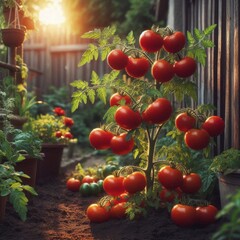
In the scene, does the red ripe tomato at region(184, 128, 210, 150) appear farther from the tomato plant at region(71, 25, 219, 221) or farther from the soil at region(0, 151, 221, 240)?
the soil at region(0, 151, 221, 240)

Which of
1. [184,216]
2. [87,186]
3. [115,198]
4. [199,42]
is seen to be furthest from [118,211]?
[87,186]

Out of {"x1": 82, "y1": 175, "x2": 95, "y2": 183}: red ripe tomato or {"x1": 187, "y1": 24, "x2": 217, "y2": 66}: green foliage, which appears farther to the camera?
{"x1": 82, "y1": 175, "x2": 95, "y2": 183}: red ripe tomato

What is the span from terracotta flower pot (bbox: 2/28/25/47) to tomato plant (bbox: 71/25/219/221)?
2108 mm

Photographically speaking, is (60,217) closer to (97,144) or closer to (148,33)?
(97,144)

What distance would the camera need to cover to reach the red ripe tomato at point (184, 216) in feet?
9.70

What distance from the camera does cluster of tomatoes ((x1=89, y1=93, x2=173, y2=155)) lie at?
315 cm

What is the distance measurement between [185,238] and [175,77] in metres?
1.22

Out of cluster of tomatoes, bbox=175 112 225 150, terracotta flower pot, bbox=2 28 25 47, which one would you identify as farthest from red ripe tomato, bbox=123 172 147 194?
terracotta flower pot, bbox=2 28 25 47

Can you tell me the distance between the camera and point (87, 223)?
11.9 feet

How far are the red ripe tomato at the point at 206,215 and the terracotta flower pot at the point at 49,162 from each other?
2965 mm

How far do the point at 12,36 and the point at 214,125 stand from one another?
2954 millimetres

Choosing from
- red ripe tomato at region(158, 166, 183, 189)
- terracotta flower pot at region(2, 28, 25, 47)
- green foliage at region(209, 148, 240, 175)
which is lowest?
red ripe tomato at region(158, 166, 183, 189)

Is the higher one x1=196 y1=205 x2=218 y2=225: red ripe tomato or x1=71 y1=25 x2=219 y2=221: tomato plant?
x1=71 y1=25 x2=219 y2=221: tomato plant

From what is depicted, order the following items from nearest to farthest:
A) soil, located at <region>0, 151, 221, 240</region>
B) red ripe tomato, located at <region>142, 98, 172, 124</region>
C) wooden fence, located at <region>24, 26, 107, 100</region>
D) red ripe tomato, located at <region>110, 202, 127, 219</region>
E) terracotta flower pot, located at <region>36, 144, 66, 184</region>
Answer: soil, located at <region>0, 151, 221, 240</region> → red ripe tomato, located at <region>142, 98, 172, 124</region> → red ripe tomato, located at <region>110, 202, 127, 219</region> → terracotta flower pot, located at <region>36, 144, 66, 184</region> → wooden fence, located at <region>24, 26, 107, 100</region>
